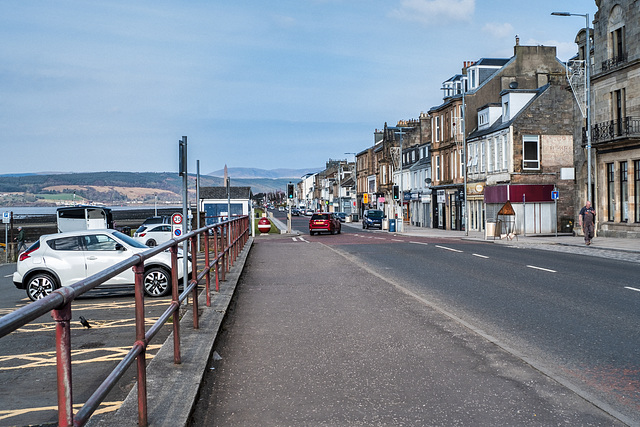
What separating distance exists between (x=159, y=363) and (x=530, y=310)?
20.9 feet

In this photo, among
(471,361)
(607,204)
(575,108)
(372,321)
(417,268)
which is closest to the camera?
(471,361)

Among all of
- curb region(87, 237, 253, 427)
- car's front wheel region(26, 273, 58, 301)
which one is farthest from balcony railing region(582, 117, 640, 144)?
curb region(87, 237, 253, 427)

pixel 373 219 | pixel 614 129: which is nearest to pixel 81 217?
pixel 373 219

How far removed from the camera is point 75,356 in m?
3.65

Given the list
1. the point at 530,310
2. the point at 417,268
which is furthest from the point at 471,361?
the point at 417,268

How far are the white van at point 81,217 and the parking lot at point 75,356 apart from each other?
35.1 meters

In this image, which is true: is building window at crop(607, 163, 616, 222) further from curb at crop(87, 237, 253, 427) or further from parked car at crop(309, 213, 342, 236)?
curb at crop(87, 237, 253, 427)

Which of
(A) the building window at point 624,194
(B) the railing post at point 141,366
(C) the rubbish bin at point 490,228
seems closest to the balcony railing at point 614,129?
(A) the building window at point 624,194

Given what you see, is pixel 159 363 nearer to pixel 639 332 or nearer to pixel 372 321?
pixel 372 321

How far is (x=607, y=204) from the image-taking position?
35438 millimetres

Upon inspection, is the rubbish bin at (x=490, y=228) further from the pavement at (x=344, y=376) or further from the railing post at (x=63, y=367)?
the railing post at (x=63, y=367)

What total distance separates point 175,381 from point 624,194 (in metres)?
33.4

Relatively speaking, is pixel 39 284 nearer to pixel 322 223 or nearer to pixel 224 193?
pixel 322 223

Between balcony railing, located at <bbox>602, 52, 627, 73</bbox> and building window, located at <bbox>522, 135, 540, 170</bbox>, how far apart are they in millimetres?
12138
